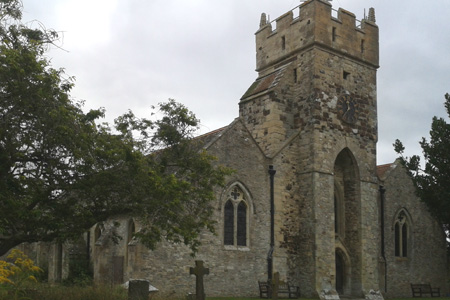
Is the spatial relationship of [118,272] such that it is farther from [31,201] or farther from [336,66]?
[336,66]

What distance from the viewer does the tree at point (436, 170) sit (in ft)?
97.3

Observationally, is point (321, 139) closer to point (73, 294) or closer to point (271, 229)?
point (271, 229)

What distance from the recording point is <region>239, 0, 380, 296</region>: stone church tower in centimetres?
2408

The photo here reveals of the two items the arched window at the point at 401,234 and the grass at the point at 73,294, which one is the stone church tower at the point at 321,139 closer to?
the arched window at the point at 401,234

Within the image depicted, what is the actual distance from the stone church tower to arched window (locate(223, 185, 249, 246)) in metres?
1.57

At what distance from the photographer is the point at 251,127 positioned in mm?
26609

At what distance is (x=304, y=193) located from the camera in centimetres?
2450

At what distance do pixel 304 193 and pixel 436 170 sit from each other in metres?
9.73

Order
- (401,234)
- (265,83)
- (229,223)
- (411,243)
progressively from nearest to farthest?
1. (229,223)
2. (265,83)
3. (401,234)
4. (411,243)

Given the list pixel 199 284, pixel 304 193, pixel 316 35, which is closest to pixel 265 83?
pixel 316 35

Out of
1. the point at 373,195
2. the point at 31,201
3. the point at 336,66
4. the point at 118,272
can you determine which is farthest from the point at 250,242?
the point at 31,201

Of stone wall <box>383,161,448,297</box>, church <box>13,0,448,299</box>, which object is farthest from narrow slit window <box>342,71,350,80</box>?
stone wall <box>383,161,448,297</box>

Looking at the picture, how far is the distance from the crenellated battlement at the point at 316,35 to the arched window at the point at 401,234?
832 centimetres

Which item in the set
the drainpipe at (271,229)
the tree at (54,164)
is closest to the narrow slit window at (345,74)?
the drainpipe at (271,229)
